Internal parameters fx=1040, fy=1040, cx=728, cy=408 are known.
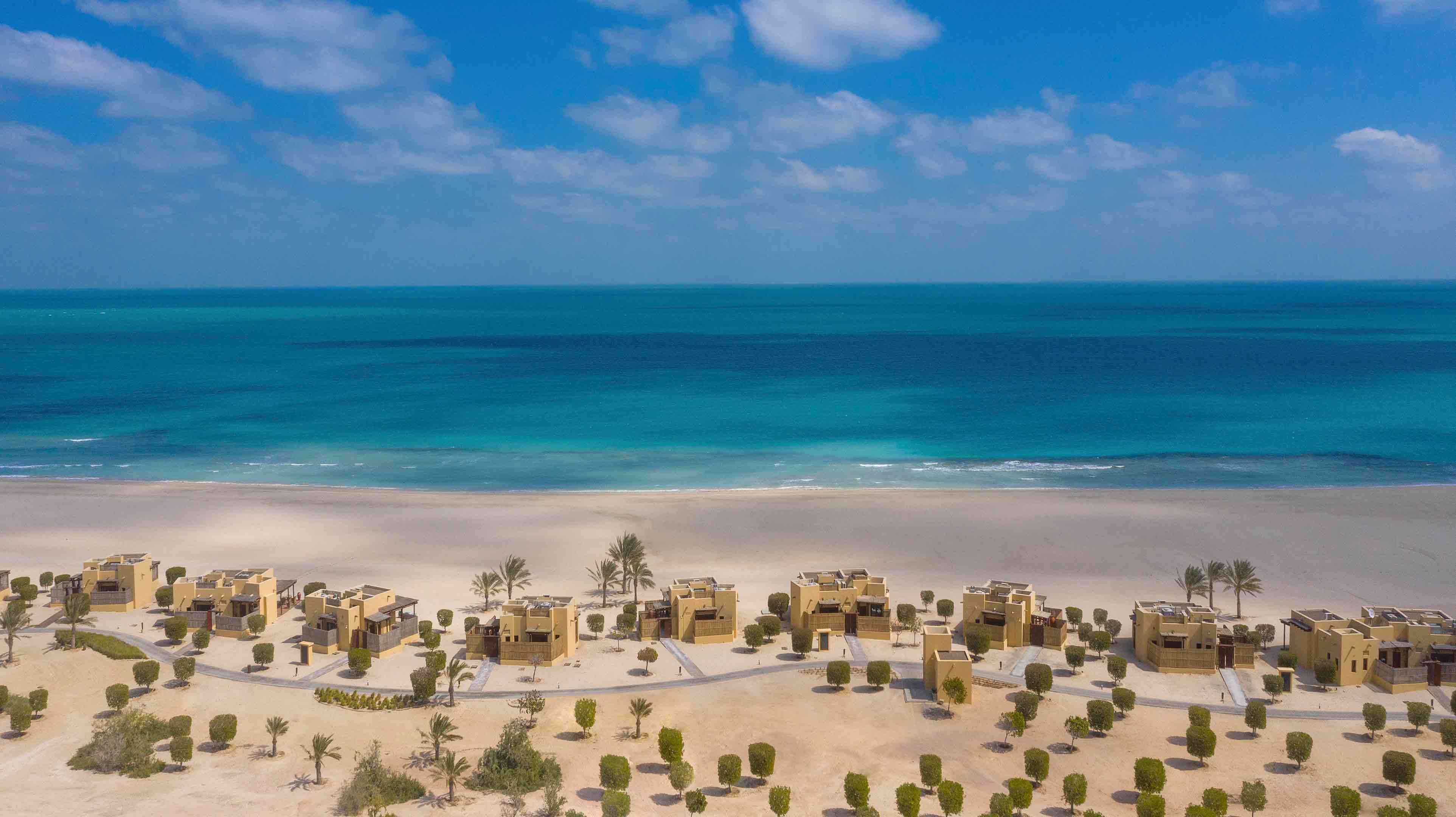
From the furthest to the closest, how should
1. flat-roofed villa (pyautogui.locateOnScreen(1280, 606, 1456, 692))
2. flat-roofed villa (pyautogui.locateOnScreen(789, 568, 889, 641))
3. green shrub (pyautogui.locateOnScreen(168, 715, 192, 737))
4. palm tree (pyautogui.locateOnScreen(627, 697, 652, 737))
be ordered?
1. flat-roofed villa (pyautogui.locateOnScreen(789, 568, 889, 641))
2. flat-roofed villa (pyautogui.locateOnScreen(1280, 606, 1456, 692))
3. palm tree (pyautogui.locateOnScreen(627, 697, 652, 737))
4. green shrub (pyautogui.locateOnScreen(168, 715, 192, 737))

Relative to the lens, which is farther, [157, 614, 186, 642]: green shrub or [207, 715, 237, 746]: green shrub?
[157, 614, 186, 642]: green shrub

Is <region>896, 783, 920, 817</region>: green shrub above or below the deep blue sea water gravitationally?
below

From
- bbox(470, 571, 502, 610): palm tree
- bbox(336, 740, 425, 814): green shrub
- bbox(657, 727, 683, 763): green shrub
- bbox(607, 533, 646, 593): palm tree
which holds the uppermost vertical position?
bbox(607, 533, 646, 593): palm tree

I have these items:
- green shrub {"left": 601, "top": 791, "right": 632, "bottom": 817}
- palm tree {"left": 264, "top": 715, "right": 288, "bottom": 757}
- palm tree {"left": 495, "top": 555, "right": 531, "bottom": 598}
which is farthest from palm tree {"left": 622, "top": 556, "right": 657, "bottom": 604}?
green shrub {"left": 601, "top": 791, "right": 632, "bottom": 817}

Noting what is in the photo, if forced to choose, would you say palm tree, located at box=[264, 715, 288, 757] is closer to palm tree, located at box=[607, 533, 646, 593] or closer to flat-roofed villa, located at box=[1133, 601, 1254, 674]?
palm tree, located at box=[607, 533, 646, 593]

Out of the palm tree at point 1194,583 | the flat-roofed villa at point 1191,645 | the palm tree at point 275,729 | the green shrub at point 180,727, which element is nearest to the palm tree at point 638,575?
the palm tree at point 275,729

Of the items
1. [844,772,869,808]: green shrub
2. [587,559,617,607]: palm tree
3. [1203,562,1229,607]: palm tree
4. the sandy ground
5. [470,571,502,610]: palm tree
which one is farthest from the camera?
[587,559,617,607]: palm tree

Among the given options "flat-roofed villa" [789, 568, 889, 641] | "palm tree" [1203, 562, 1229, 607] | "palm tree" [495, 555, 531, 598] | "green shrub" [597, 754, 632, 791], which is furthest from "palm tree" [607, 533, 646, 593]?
"palm tree" [1203, 562, 1229, 607]

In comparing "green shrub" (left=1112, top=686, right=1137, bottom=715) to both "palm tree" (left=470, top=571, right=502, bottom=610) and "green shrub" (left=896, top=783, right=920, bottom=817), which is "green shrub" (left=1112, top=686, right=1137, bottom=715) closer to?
"green shrub" (left=896, top=783, right=920, bottom=817)
